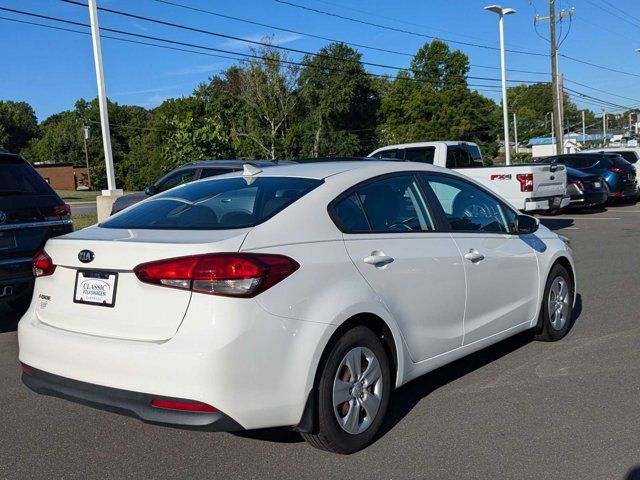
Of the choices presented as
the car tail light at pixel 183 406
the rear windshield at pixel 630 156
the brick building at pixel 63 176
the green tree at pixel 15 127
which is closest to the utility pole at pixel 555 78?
the rear windshield at pixel 630 156

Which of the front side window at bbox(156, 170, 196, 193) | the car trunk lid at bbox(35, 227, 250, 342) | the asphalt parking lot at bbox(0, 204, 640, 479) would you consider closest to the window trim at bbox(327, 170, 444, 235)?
the car trunk lid at bbox(35, 227, 250, 342)

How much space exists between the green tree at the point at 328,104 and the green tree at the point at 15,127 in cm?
4821

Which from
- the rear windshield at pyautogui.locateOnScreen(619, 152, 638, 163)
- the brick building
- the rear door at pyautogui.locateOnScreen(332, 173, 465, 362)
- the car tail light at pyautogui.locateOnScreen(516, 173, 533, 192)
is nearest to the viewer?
the rear door at pyautogui.locateOnScreen(332, 173, 465, 362)

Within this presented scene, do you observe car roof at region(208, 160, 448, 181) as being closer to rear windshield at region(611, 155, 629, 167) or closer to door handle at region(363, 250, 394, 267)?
door handle at region(363, 250, 394, 267)

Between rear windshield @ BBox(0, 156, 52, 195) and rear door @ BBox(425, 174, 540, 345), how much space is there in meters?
4.35

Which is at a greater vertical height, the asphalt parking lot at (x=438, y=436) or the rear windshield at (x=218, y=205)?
the rear windshield at (x=218, y=205)

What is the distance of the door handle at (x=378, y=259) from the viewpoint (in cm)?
390

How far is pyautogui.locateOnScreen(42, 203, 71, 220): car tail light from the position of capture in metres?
6.93

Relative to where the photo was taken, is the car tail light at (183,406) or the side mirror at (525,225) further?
the side mirror at (525,225)

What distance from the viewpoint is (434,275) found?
4348mm

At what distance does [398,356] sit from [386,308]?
0.36 metres

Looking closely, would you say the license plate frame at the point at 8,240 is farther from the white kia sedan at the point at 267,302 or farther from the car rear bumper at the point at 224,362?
the car rear bumper at the point at 224,362

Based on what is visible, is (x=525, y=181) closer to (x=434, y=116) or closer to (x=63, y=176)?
(x=434, y=116)

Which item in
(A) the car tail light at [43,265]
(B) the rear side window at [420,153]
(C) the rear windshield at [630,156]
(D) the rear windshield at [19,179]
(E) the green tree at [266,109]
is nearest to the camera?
(A) the car tail light at [43,265]
